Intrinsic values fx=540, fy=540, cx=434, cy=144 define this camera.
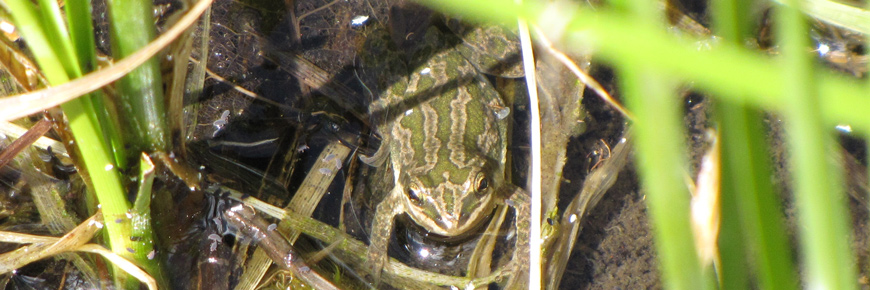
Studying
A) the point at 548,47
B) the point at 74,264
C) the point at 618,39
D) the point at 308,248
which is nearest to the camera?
the point at 618,39

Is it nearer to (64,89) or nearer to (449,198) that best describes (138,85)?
(64,89)

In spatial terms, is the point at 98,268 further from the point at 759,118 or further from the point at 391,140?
the point at 759,118

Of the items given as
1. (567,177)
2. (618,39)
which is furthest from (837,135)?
(618,39)

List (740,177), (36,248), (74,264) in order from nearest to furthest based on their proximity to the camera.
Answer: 1. (740,177)
2. (36,248)
3. (74,264)

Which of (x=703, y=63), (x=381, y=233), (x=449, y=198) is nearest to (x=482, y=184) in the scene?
(x=449, y=198)

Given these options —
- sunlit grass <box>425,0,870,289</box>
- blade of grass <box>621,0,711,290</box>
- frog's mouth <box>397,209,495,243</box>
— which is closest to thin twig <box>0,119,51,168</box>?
frog's mouth <box>397,209,495,243</box>

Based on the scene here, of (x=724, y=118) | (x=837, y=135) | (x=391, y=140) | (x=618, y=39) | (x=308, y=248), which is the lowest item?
(x=837, y=135)

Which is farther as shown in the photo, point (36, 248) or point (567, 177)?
point (567, 177)
